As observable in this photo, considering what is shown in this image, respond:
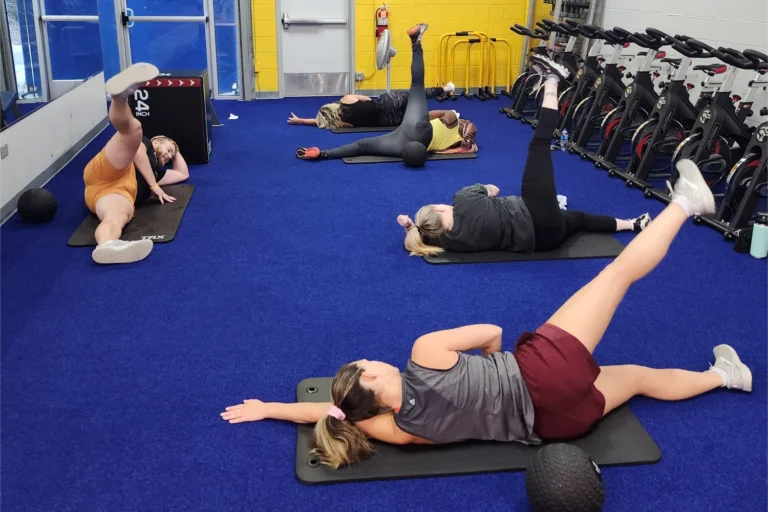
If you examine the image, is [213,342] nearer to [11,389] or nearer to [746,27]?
[11,389]

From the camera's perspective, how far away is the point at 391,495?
214 centimetres

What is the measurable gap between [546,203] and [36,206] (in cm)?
312

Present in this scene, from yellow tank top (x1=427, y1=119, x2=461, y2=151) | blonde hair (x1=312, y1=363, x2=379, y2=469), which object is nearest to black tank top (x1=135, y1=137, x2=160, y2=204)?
yellow tank top (x1=427, y1=119, x2=461, y2=151)

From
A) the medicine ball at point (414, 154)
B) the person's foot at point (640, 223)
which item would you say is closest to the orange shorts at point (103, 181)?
the medicine ball at point (414, 154)

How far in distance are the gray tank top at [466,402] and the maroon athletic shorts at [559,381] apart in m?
0.04

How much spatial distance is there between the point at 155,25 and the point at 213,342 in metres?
6.22

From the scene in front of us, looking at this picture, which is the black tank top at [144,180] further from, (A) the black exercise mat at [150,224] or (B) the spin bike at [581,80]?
(B) the spin bike at [581,80]

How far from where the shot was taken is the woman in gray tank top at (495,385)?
2152mm

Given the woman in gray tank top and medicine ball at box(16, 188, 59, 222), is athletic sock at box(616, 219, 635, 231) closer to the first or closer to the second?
the woman in gray tank top

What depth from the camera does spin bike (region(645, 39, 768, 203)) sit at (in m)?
4.42

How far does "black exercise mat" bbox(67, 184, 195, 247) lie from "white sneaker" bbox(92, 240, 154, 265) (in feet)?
0.90

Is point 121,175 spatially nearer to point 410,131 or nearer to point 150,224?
point 150,224

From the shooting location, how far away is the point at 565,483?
1.90 meters

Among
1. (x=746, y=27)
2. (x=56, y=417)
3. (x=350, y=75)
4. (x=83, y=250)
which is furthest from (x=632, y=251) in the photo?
(x=350, y=75)
